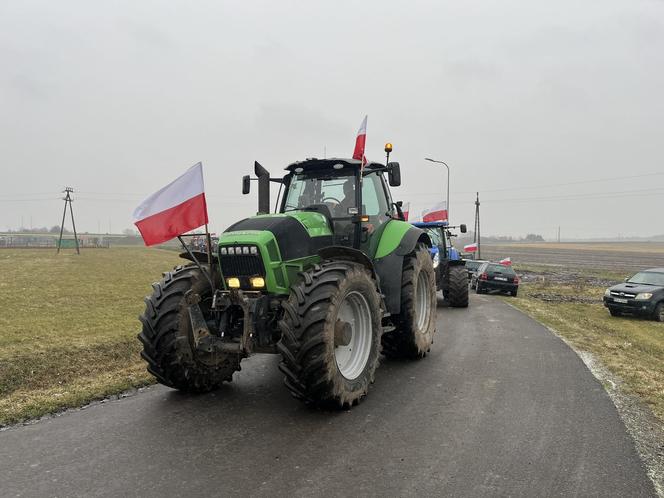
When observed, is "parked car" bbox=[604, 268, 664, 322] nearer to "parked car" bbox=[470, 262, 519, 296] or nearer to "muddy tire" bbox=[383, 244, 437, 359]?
"parked car" bbox=[470, 262, 519, 296]

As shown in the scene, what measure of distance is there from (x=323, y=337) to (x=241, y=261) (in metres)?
1.28

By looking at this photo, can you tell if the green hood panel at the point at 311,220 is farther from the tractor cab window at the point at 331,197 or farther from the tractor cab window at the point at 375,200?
the tractor cab window at the point at 375,200

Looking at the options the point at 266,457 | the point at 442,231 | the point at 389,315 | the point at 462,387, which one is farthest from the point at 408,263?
the point at 442,231

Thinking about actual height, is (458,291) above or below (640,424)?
above

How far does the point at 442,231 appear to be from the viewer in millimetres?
14680

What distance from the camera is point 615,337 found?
947 centimetres

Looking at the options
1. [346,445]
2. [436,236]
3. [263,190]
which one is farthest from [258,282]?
[436,236]

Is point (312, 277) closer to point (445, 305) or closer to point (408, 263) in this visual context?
point (408, 263)

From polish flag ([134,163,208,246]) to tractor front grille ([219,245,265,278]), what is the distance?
410 mm

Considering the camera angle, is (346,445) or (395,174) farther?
(395,174)

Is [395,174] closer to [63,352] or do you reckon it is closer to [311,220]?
[311,220]

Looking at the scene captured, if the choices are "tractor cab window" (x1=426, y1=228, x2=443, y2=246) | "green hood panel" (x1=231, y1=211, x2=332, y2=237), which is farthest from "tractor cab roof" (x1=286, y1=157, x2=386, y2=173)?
"tractor cab window" (x1=426, y1=228, x2=443, y2=246)

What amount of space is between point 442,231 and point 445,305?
2353 mm

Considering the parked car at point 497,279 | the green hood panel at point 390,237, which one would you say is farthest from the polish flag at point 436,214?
the green hood panel at point 390,237
